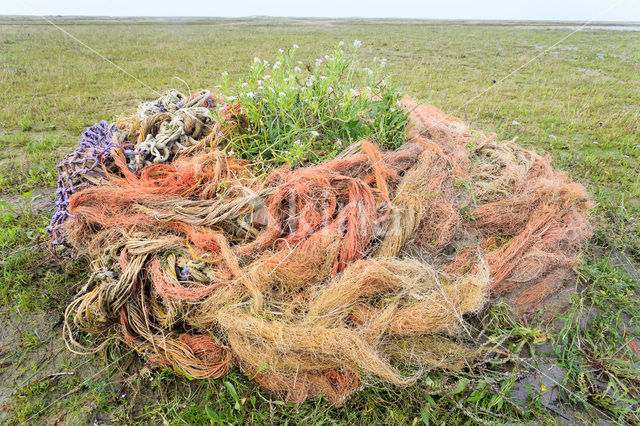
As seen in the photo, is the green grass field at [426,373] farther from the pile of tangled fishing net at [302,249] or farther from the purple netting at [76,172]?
the purple netting at [76,172]

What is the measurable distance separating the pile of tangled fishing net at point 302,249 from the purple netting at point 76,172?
0.05 feet

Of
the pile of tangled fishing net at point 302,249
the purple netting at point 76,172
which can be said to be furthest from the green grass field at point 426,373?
the purple netting at point 76,172

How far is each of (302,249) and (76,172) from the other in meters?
2.17

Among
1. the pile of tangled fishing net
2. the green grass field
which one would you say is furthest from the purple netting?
the green grass field

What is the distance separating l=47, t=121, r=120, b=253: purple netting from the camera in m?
2.91

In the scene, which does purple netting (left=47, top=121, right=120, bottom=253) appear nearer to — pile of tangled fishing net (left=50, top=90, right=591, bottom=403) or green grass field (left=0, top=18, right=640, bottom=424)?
pile of tangled fishing net (left=50, top=90, right=591, bottom=403)

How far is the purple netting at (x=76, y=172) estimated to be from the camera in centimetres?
291

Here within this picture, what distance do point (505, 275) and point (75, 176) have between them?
3631mm

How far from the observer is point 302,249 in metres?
2.45

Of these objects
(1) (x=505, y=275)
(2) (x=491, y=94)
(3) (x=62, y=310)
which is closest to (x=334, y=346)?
(1) (x=505, y=275)

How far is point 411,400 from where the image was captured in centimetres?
208

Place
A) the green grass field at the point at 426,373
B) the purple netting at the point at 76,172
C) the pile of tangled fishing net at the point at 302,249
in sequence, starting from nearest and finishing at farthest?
the green grass field at the point at 426,373 → the pile of tangled fishing net at the point at 302,249 → the purple netting at the point at 76,172

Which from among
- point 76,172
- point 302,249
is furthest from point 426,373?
point 76,172

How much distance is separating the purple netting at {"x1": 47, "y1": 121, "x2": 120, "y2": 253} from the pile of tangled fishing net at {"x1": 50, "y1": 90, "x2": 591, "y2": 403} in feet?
0.05
